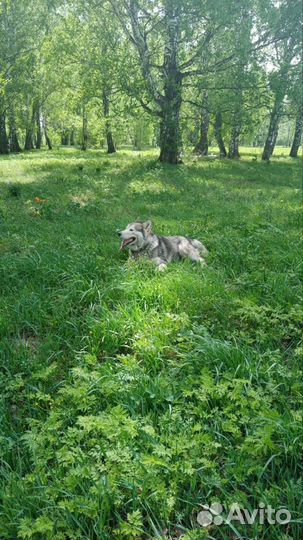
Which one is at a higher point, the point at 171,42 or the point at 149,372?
the point at 171,42

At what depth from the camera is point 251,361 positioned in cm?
401

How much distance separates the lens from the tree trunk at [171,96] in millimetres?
17047

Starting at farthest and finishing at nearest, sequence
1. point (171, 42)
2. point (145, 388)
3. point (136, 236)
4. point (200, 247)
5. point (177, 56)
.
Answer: point (177, 56), point (171, 42), point (200, 247), point (136, 236), point (145, 388)

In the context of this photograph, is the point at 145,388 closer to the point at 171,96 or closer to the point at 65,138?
the point at 171,96

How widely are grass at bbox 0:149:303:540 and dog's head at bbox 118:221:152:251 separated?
18.5 inches

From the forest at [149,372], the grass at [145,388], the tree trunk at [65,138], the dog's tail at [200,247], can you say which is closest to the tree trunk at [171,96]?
the forest at [149,372]

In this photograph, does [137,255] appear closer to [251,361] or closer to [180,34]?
[251,361]

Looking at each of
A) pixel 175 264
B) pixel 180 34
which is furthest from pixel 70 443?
pixel 180 34

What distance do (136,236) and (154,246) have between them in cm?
40

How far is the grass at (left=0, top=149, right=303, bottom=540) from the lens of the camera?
273 cm

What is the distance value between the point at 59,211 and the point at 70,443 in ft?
27.2

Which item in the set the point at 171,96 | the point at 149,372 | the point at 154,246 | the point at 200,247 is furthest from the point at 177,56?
the point at 149,372

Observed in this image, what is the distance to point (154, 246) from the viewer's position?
693cm

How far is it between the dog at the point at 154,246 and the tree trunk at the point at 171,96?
45.8 feet
